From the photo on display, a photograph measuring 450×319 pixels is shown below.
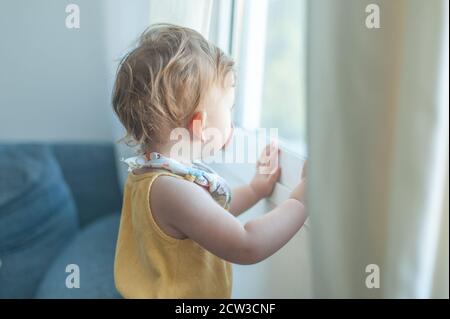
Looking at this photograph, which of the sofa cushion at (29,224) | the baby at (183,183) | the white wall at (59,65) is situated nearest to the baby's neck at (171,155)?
the baby at (183,183)

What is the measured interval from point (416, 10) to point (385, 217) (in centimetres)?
21

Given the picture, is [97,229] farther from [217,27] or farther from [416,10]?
[416,10]

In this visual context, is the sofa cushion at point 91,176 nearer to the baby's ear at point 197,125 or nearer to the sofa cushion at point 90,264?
the sofa cushion at point 90,264

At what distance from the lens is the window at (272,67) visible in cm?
75

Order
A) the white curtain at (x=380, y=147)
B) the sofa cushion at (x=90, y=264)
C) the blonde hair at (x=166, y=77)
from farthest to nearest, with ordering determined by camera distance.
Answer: the sofa cushion at (x=90, y=264) → the blonde hair at (x=166, y=77) → the white curtain at (x=380, y=147)

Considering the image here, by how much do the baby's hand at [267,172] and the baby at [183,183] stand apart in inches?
0.9

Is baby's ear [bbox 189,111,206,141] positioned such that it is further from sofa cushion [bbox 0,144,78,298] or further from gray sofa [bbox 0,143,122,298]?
sofa cushion [bbox 0,144,78,298]

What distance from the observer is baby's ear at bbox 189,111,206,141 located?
70 centimetres

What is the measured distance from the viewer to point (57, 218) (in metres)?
0.90

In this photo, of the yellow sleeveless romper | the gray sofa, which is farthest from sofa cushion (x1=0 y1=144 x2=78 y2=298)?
the yellow sleeveless romper

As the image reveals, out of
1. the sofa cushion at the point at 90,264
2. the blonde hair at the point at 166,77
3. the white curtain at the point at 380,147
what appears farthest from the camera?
the sofa cushion at the point at 90,264

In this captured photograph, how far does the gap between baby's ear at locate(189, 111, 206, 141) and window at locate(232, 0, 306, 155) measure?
0.24 ft

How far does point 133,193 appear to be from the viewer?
2.48ft
